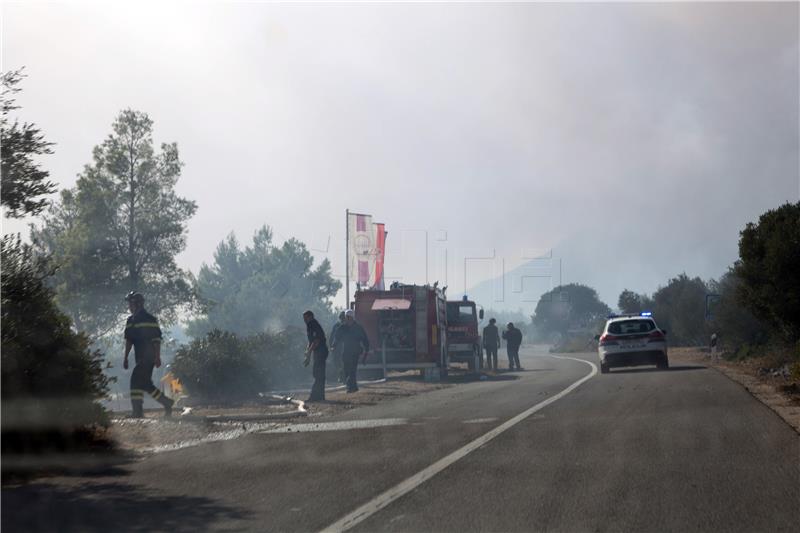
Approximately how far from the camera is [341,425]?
14.0 metres

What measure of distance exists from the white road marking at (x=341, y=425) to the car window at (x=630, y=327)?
50.4 feet

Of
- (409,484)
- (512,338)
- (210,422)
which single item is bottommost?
(409,484)

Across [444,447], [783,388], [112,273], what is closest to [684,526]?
[444,447]

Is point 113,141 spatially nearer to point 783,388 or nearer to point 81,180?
point 81,180

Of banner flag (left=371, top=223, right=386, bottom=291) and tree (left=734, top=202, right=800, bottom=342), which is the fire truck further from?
tree (left=734, top=202, right=800, bottom=342)

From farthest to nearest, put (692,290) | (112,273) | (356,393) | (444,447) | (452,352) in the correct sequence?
1. (692,290)
2. (112,273)
3. (452,352)
4. (356,393)
5. (444,447)

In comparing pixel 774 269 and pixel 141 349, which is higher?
pixel 774 269

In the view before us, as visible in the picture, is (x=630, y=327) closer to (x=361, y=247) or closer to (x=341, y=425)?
(x=341, y=425)

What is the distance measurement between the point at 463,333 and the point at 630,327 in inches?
373

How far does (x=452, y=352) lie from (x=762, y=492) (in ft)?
96.0

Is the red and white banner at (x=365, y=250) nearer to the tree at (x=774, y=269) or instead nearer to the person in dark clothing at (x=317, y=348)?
the tree at (x=774, y=269)

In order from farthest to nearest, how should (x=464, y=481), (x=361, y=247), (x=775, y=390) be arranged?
(x=361, y=247), (x=775, y=390), (x=464, y=481)

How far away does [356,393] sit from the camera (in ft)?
74.1

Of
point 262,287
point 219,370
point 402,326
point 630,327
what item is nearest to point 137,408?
point 219,370
